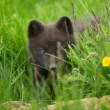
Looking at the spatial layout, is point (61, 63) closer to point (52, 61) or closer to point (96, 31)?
point (52, 61)

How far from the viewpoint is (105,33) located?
18.2 ft

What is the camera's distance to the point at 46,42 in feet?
22.1

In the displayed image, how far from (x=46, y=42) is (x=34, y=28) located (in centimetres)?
30

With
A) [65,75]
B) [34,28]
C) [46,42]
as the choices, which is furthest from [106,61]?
[34,28]

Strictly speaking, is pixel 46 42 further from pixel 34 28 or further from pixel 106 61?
pixel 106 61

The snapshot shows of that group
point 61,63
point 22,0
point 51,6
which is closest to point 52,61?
point 61,63

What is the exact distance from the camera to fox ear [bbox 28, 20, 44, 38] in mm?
6883

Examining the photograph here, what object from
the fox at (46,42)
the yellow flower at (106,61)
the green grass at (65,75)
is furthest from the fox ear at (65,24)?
the yellow flower at (106,61)

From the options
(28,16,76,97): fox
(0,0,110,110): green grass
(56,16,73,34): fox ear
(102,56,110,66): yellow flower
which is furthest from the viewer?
(56,16,73,34): fox ear

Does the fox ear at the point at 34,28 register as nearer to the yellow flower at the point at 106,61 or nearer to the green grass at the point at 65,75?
the green grass at the point at 65,75

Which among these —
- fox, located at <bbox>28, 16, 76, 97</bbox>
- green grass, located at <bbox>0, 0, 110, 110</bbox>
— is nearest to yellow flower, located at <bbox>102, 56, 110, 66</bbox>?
green grass, located at <bbox>0, 0, 110, 110</bbox>

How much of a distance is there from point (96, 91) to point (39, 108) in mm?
941

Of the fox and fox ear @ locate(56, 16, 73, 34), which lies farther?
fox ear @ locate(56, 16, 73, 34)

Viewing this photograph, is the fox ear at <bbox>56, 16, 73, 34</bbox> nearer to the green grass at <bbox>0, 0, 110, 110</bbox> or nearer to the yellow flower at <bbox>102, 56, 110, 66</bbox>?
the green grass at <bbox>0, 0, 110, 110</bbox>
